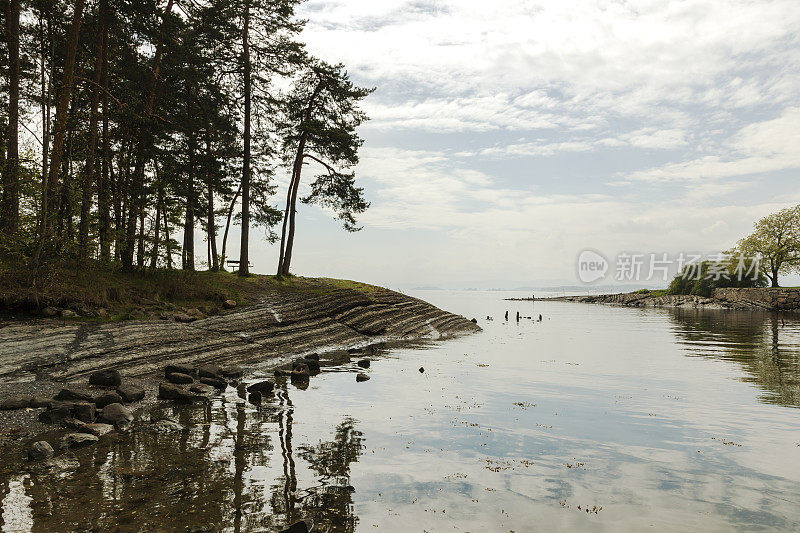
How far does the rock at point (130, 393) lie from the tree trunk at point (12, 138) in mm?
11152

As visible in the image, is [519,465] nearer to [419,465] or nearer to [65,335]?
[419,465]

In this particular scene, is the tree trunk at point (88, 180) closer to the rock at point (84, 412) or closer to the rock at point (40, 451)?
the rock at point (84, 412)

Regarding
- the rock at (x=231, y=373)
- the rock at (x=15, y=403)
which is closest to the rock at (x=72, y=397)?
the rock at (x=15, y=403)

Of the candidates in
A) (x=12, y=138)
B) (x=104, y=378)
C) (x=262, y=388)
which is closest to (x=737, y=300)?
(x=262, y=388)

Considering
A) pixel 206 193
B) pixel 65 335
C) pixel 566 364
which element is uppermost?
pixel 206 193

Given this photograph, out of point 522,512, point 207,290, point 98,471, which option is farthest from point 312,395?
point 207,290

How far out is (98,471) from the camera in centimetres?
789

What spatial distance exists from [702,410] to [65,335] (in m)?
22.4

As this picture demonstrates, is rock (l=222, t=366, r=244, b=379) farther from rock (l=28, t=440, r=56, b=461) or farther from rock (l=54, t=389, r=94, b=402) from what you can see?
rock (l=28, t=440, r=56, b=461)

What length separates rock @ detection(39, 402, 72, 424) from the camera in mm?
10406

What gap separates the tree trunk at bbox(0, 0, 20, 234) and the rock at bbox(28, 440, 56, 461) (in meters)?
14.6

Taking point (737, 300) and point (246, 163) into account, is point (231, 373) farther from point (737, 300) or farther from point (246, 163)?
point (737, 300)

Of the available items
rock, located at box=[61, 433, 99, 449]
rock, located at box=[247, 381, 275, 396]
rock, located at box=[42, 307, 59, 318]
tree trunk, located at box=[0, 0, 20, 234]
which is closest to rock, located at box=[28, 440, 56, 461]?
rock, located at box=[61, 433, 99, 449]

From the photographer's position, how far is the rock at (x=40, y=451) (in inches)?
323
